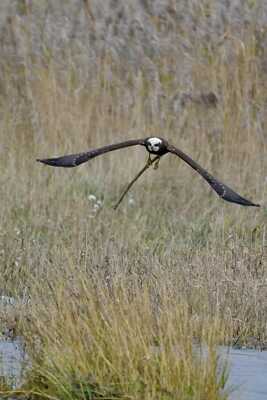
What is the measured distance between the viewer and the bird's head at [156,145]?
225 inches

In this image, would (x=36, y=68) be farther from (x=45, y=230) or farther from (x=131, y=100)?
(x=45, y=230)

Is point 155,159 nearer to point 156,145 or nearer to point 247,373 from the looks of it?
point 156,145

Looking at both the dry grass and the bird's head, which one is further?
the bird's head

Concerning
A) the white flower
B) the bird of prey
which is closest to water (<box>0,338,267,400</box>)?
the bird of prey

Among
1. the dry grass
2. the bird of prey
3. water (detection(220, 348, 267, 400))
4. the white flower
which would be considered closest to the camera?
the dry grass

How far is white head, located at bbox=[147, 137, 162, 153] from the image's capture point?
571 cm

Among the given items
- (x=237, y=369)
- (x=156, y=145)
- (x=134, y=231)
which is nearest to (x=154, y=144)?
(x=156, y=145)

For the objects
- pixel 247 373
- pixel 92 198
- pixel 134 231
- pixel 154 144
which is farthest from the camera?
pixel 92 198

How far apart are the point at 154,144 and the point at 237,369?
1.04m

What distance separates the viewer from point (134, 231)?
331 inches

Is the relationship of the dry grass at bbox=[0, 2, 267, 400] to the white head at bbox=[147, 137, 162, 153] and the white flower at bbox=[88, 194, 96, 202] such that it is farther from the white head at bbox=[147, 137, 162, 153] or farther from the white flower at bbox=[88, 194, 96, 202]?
the white head at bbox=[147, 137, 162, 153]

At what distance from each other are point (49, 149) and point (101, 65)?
984mm

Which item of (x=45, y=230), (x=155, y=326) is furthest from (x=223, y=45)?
(x=155, y=326)

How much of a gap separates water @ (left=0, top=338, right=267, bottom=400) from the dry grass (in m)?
0.11
